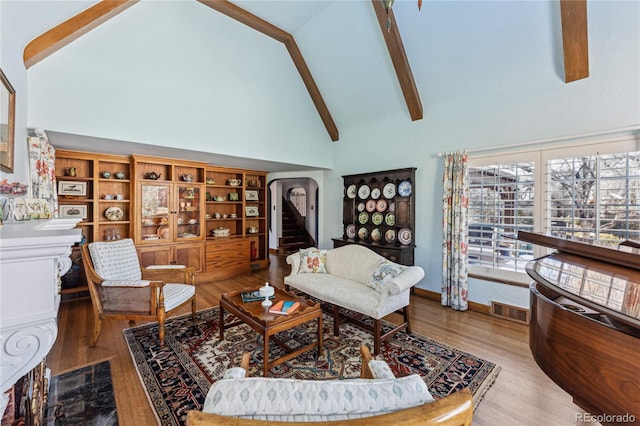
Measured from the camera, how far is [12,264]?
2.85ft

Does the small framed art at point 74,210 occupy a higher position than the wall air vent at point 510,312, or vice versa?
the small framed art at point 74,210

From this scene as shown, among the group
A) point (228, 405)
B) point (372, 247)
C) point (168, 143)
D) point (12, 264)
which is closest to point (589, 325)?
point (228, 405)

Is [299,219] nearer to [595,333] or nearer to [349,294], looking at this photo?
[349,294]

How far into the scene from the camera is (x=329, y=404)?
2.35 ft

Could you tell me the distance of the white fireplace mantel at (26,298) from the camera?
0.85 m

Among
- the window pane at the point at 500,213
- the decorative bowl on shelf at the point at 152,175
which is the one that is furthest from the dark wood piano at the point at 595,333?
the decorative bowl on shelf at the point at 152,175

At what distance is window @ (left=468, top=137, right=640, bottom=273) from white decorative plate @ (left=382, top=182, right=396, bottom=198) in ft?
3.82

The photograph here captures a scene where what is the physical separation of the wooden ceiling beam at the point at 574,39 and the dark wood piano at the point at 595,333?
2.46 meters

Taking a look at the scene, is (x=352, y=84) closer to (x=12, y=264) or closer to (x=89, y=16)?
(x=89, y=16)

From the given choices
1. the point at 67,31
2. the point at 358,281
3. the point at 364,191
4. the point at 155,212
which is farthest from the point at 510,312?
the point at 67,31

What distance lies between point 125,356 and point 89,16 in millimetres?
3326

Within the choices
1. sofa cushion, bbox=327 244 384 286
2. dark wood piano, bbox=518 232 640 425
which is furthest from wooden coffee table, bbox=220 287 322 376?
dark wood piano, bbox=518 232 640 425

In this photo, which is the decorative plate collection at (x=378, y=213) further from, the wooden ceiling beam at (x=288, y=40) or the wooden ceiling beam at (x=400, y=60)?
the wooden ceiling beam at (x=288, y=40)

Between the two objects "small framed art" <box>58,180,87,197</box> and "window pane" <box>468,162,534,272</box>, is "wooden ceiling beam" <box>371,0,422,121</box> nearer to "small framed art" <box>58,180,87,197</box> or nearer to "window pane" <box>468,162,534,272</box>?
"window pane" <box>468,162,534,272</box>
